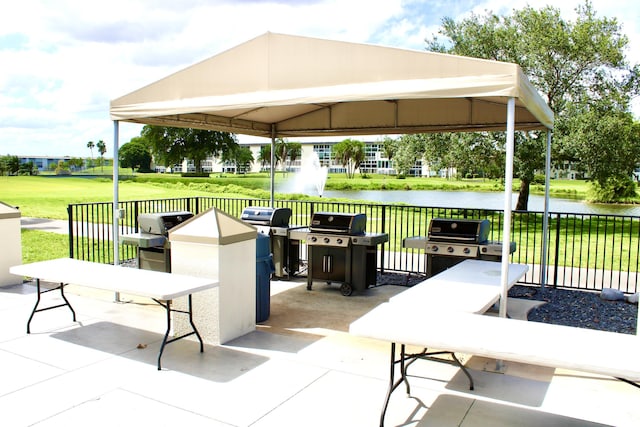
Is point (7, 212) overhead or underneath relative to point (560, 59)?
underneath

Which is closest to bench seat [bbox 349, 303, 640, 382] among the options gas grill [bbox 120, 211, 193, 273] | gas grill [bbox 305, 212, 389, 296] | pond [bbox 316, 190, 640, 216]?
gas grill [bbox 305, 212, 389, 296]

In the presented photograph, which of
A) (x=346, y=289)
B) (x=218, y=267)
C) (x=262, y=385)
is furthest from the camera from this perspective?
(x=346, y=289)

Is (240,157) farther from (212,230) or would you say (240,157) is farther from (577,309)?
(212,230)

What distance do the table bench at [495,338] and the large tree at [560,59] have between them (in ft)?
51.2

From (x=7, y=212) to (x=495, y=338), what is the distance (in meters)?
7.16

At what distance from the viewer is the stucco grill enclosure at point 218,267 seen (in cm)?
488

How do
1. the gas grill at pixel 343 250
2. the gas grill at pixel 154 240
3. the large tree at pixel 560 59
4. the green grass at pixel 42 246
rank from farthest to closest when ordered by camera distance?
the large tree at pixel 560 59
the green grass at pixel 42 246
the gas grill at pixel 343 250
the gas grill at pixel 154 240

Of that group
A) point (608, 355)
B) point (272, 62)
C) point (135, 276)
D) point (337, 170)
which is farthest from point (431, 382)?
point (337, 170)

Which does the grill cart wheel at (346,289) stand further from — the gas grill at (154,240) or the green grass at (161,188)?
the green grass at (161,188)

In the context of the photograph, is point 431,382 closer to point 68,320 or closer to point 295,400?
point 295,400

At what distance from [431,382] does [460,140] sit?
1658cm

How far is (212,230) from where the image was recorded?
16.1 feet

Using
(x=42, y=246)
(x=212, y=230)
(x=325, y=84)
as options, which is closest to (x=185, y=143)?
(x=42, y=246)

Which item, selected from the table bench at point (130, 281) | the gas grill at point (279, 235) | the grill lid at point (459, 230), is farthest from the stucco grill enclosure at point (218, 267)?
the grill lid at point (459, 230)
